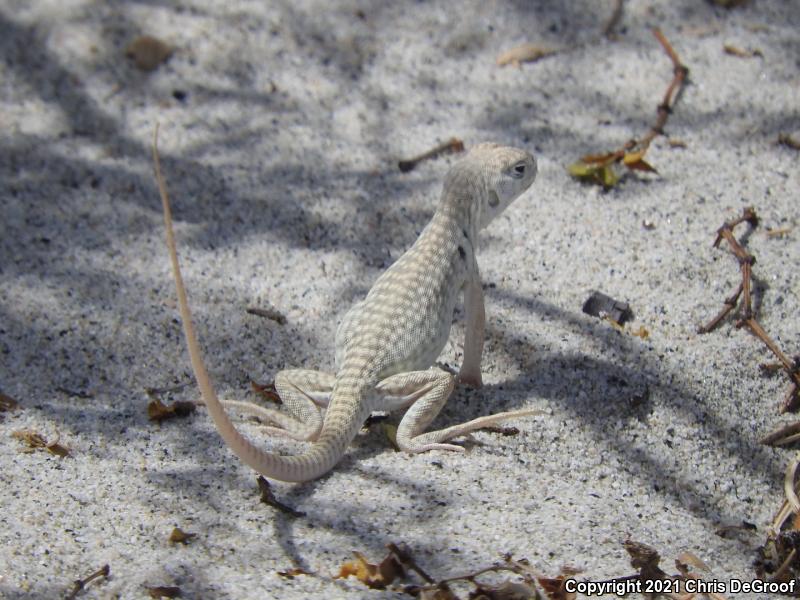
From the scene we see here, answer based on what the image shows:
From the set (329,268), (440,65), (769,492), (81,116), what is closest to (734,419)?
(769,492)

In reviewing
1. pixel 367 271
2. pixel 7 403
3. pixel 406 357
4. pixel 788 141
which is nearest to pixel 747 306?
pixel 788 141

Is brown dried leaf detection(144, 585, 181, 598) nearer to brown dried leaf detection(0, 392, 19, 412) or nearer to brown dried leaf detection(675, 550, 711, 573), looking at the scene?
brown dried leaf detection(0, 392, 19, 412)

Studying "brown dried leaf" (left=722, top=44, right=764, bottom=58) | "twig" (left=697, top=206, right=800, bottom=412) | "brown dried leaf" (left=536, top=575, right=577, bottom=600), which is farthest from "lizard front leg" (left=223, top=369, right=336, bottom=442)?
"brown dried leaf" (left=722, top=44, right=764, bottom=58)

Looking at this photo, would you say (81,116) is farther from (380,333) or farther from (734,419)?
(734,419)

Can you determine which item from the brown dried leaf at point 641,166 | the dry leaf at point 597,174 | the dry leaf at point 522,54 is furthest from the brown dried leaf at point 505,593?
the dry leaf at point 522,54

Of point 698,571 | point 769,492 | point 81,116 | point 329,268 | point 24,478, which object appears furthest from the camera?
point 81,116

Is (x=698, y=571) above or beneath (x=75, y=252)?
above
